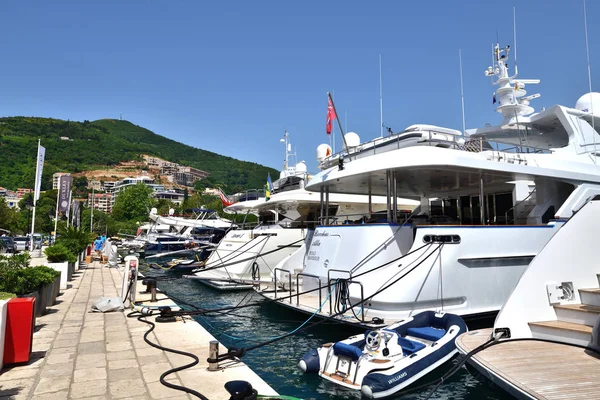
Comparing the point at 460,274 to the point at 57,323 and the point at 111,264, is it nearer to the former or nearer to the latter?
the point at 57,323

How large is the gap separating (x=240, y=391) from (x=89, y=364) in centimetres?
324

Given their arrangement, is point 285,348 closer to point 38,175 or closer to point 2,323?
point 2,323

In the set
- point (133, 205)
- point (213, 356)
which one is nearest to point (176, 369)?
point (213, 356)

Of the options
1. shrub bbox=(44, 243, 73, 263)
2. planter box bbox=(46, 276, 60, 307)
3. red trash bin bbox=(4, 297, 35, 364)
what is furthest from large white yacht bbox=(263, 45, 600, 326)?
shrub bbox=(44, 243, 73, 263)

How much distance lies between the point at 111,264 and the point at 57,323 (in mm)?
16477

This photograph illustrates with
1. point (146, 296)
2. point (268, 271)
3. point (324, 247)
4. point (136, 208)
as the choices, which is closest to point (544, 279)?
point (324, 247)

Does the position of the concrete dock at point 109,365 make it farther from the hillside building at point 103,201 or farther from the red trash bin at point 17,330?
the hillside building at point 103,201

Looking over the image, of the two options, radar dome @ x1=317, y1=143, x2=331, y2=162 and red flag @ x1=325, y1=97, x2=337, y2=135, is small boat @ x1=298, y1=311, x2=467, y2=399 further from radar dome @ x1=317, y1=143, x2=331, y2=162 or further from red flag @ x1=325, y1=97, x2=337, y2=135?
radar dome @ x1=317, y1=143, x2=331, y2=162

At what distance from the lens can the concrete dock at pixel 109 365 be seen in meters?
5.18

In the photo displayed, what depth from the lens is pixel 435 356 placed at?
6.86 meters

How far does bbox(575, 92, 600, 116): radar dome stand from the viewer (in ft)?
51.7

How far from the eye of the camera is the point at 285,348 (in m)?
9.06

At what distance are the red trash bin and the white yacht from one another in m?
6.04

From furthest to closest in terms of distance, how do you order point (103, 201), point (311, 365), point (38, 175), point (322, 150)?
point (103, 201) → point (322, 150) → point (38, 175) → point (311, 365)
